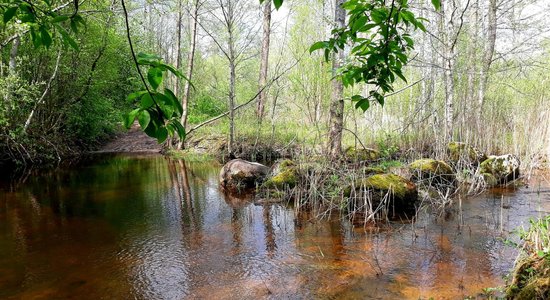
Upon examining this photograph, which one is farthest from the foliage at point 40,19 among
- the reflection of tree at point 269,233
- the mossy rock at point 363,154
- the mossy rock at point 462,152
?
the mossy rock at point 462,152

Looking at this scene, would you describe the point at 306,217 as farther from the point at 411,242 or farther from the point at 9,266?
the point at 9,266

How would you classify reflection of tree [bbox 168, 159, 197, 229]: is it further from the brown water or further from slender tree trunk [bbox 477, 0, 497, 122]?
slender tree trunk [bbox 477, 0, 497, 122]

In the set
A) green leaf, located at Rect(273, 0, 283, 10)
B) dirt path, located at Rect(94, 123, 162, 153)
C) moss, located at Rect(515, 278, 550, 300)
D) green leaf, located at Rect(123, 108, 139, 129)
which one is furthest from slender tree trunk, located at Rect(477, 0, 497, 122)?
dirt path, located at Rect(94, 123, 162, 153)

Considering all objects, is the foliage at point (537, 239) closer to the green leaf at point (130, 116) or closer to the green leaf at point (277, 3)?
the green leaf at point (277, 3)

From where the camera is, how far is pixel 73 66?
13.1m

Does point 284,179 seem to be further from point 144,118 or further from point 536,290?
point 144,118

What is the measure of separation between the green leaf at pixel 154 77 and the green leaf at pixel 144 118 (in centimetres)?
8

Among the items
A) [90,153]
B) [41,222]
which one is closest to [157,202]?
[41,222]

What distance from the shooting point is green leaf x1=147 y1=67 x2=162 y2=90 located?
106cm

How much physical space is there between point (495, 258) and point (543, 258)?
192cm

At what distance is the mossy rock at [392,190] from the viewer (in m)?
6.49

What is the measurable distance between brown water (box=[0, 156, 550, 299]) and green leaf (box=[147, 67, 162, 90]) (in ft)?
10.5

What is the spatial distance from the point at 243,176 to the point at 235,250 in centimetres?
405

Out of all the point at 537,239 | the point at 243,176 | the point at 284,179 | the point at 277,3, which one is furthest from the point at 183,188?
the point at 277,3
